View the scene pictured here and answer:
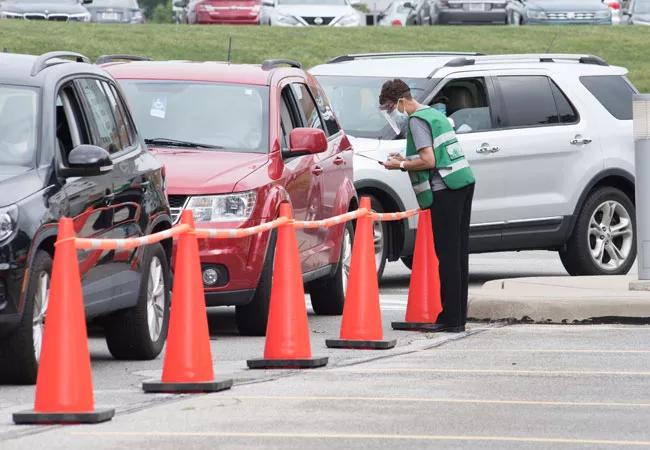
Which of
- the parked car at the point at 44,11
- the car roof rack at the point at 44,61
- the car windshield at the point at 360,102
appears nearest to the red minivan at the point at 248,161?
the car windshield at the point at 360,102

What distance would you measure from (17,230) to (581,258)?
8887 millimetres

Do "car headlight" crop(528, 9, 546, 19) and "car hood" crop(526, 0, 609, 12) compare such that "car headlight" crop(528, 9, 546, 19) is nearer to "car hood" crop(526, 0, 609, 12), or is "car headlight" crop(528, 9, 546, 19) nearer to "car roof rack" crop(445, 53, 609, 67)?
"car hood" crop(526, 0, 609, 12)

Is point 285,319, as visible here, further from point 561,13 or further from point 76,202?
point 561,13

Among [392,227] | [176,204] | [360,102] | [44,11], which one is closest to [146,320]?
[176,204]

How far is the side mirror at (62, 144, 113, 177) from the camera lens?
33.8 feet

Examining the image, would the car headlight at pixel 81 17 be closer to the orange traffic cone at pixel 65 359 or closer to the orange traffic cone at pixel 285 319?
the orange traffic cone at pixel 285 319

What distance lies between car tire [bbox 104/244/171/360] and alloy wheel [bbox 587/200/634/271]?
6750 mm

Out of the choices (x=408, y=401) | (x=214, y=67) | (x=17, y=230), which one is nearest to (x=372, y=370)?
(x=408, y=401)

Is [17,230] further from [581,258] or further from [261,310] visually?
[581,258]

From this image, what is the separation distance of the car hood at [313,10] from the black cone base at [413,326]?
29.7 metres

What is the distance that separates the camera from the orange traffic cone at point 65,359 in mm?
8414

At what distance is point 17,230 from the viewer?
9.68 meters

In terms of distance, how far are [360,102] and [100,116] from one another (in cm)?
612

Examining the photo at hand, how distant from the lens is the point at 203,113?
45.7 ft
